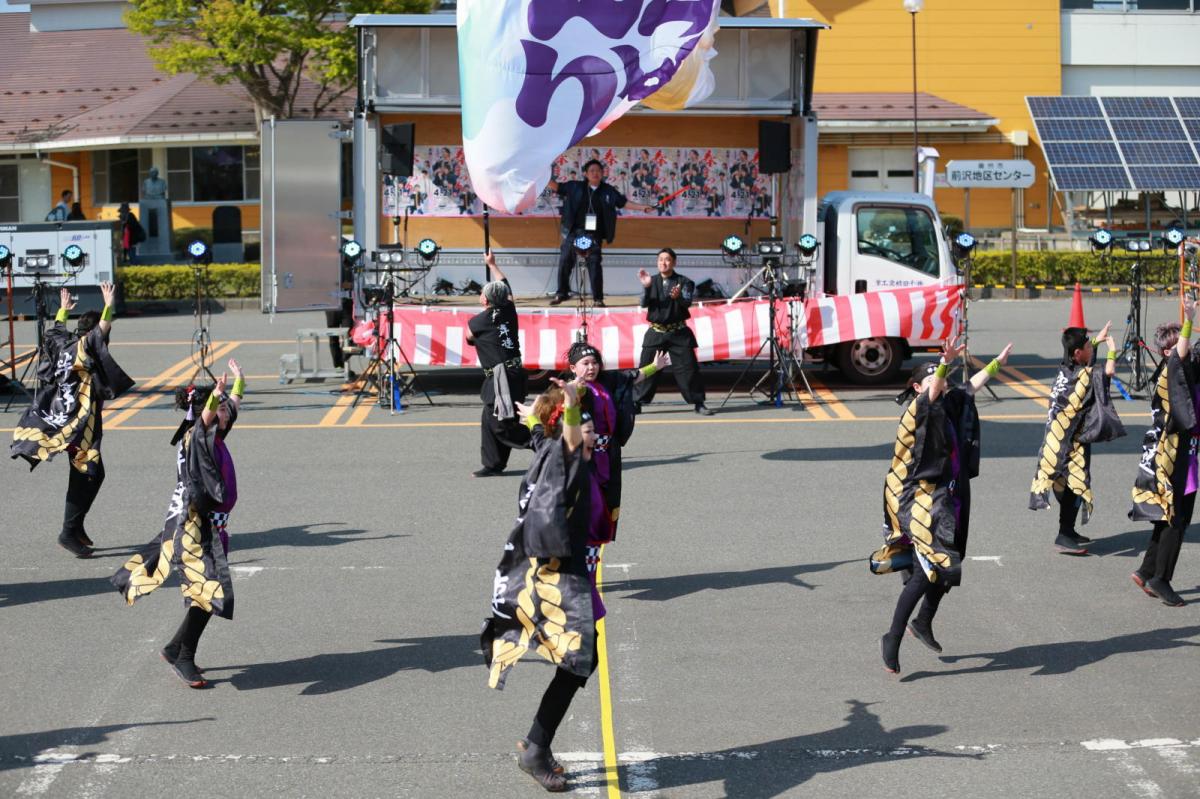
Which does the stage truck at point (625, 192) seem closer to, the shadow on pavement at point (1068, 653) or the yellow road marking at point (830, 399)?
the yellow road marking at point (830, 399)

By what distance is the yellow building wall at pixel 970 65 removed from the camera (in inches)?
1455

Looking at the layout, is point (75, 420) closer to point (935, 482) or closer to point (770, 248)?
point (935, 482)

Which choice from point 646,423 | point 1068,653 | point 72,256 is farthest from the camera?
point 72,256

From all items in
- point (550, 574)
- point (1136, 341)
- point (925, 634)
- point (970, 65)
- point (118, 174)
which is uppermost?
point (970, 65)

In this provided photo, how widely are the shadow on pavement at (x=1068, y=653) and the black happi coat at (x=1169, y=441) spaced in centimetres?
75

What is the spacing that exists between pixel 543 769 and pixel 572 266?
486 inches

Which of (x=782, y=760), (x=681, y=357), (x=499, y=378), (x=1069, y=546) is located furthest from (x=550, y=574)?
(x=681, y=357)

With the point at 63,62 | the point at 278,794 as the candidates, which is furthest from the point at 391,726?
the point at 63,62

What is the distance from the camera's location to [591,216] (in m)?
18.1

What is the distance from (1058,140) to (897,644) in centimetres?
2458

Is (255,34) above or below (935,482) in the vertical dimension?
above

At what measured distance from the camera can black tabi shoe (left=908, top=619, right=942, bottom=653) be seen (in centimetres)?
816

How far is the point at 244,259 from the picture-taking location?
32781mm

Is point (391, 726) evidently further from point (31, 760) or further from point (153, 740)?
point (31, 760)
